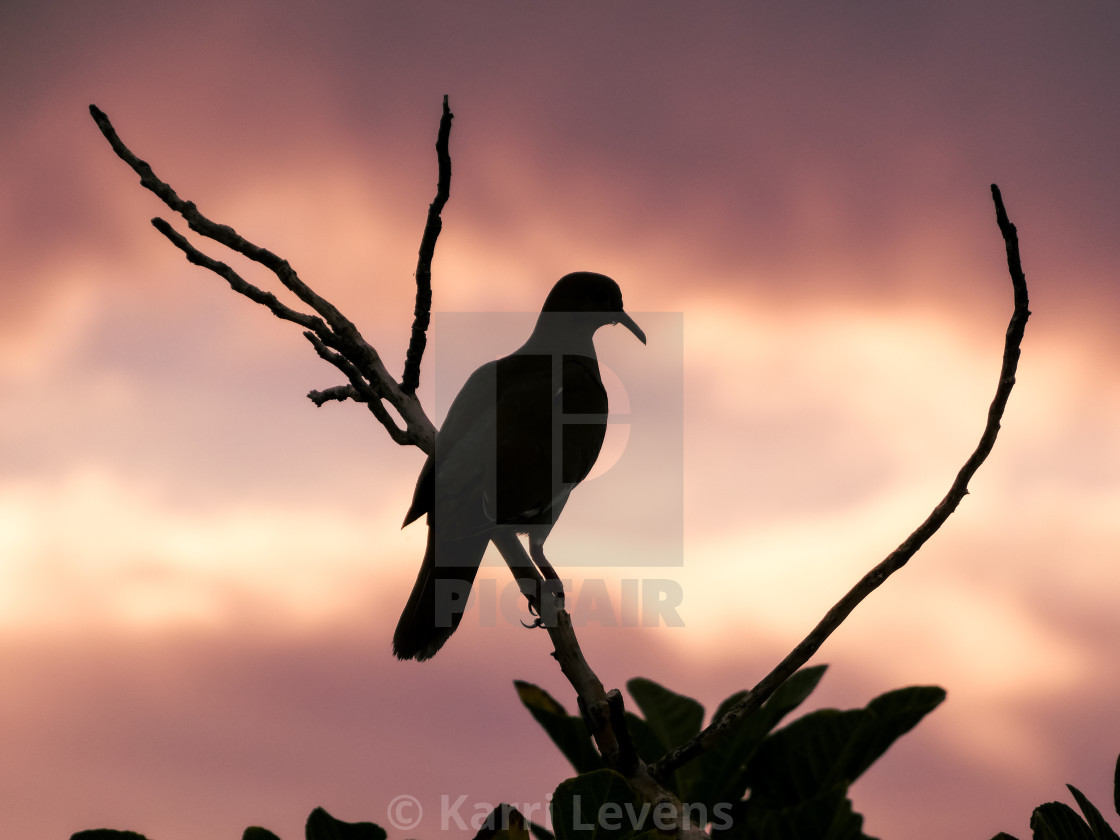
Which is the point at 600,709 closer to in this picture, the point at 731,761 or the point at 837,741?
the point at 731,761

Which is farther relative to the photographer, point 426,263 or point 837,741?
point 426,263

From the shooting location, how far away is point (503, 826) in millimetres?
2021

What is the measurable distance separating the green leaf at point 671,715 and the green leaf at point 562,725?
0.71 ft

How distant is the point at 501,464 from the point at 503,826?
1.57m

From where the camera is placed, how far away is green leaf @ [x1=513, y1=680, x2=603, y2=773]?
91.0 inches

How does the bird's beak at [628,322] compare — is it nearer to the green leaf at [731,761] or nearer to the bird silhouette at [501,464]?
the bird silhouette at [501,464]

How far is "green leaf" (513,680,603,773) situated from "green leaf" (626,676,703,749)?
22 cm

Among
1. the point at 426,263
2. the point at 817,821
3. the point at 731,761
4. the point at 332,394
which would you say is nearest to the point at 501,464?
the point at 332,394

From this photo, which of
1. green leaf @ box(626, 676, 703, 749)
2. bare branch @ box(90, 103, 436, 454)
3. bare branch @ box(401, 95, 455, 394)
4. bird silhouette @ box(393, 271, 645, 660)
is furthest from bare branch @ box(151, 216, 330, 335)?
green leaf @ box(626, 676, 703, 749)

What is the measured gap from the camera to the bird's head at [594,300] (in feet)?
14.5

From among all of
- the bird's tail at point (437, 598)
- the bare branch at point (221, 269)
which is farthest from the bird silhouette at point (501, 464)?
the bare branch at point (221, 269)

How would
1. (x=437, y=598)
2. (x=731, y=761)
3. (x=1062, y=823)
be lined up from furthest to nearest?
(x=437, y=598)
(x=731, y=761)
(x=1062, y=823)

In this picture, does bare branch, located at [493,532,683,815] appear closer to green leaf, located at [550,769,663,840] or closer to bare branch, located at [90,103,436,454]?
green leaf, located at [550,769,663,840]

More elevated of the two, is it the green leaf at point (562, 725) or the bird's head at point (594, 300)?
the bird's head at point (594, 300)
